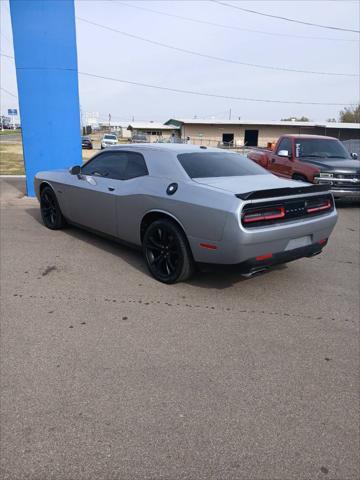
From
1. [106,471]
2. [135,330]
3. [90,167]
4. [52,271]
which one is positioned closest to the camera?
[106,471]

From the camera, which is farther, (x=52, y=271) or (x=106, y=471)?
(x=52, y=271)

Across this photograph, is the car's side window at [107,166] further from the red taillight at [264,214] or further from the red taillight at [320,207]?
the red taillight at [320,207]

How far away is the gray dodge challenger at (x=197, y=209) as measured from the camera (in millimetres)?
3621

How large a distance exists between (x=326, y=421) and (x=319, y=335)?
110cm

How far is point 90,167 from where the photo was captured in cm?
564

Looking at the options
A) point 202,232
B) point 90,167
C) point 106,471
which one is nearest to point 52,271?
point 90,167

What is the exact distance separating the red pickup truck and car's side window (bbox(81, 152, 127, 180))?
5.49m

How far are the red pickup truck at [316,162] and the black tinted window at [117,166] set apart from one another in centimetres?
549

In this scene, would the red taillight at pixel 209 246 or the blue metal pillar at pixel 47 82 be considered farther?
the blue metal pillar at pixel 47 82

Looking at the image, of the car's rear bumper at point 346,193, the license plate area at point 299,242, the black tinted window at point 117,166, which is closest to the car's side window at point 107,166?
the black tinted window at point 117,166

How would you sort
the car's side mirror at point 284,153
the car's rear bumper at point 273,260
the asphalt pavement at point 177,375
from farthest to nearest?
the car's side mirror at point 284,153 → the car's rear bumper at point 273,260 → the asphalt pavement at point 177,375

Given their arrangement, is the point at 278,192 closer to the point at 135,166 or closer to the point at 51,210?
the point at 135,166

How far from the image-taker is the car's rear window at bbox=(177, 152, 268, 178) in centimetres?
435

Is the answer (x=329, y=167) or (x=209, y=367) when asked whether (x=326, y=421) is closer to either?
(x=209, y=367)
